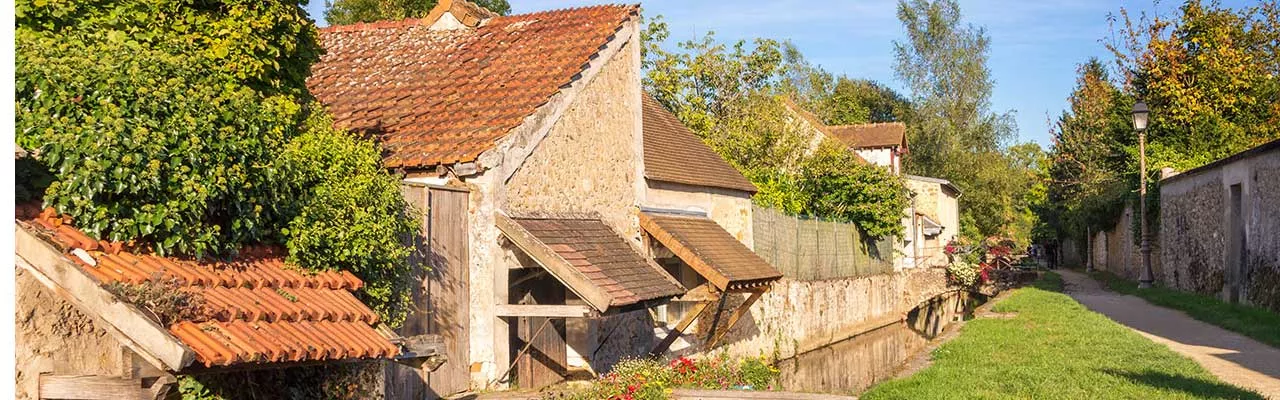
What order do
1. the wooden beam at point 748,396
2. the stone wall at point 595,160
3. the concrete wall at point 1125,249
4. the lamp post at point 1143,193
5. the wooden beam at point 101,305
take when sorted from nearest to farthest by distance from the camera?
the wooden beam at point 101,305
the wooden beam at point 748,396
the stone wall at point 595,160
the lamp post at point 1143,193
the concrete wall at point 1125,249

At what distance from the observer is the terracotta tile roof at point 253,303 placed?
5.83m

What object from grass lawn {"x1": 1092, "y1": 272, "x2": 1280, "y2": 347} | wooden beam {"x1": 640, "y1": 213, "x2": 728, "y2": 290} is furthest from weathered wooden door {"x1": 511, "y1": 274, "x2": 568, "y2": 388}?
grass lawn {"x1": 1092, "y1": 272, "x2": 1280, "y2": 347}

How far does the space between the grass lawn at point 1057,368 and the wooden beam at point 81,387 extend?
8.78 metres

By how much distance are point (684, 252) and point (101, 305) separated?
30.6 feet

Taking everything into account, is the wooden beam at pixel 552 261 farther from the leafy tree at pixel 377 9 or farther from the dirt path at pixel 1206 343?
the leafy tree at pixel 377 9

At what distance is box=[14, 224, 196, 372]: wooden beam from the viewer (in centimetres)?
551

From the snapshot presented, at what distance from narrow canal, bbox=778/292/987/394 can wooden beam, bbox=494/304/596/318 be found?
16.9 feet

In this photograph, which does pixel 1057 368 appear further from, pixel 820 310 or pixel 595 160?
pixel 820 310

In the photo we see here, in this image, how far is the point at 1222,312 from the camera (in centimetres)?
2130

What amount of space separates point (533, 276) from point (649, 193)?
521 centimetres

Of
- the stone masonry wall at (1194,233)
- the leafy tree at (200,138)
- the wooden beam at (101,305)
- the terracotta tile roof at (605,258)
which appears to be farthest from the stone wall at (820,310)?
the wooden beam at (101,305)

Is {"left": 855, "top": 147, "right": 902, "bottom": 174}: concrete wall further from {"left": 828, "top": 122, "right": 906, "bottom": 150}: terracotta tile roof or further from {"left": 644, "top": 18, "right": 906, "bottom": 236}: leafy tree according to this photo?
{"left": 644, "top": 18, "right": 906, "bottom": 236}: leafy tree

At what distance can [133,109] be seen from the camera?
20.8ft

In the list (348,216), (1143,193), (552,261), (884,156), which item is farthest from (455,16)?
(884,156)
